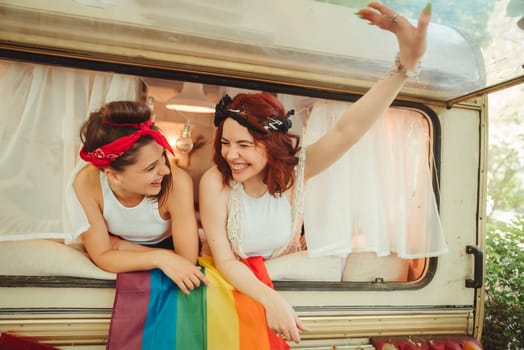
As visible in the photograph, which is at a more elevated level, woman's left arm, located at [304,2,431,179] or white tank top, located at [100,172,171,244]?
woman's left arm, located at [304,2,431,179]

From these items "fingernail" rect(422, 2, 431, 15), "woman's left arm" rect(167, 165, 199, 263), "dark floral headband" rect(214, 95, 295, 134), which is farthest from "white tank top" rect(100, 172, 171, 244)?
"fingernail" rect(422, 2, 431, 15)

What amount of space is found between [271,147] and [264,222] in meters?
0.49

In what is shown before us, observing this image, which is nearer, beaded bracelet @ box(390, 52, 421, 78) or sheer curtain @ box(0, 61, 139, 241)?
beaded bracelet @ box(390, 52, 421, 78)

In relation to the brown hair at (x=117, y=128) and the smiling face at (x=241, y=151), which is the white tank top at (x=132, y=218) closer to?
the brown hair at (x=117, y=128)

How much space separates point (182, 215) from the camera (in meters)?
1.87

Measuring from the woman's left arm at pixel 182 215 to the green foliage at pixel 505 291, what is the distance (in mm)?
2349

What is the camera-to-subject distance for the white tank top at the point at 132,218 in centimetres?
185

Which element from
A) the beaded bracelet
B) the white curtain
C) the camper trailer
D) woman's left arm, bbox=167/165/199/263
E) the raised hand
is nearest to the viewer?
the raised hand

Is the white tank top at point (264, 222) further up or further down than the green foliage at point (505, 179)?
further down

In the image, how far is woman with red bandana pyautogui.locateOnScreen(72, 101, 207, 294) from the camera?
65.9 inches

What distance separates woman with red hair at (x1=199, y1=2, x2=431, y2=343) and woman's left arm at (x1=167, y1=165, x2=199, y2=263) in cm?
9

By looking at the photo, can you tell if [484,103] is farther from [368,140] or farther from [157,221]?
[157,221]

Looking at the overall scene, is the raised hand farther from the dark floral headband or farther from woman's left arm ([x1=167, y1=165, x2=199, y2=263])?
woman's left arm ([x1=167, y1=165, x2=199, y2=263])

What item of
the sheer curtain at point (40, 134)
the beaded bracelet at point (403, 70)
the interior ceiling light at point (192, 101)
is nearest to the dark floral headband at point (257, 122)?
the beaded bracelet at point (403, 70)
